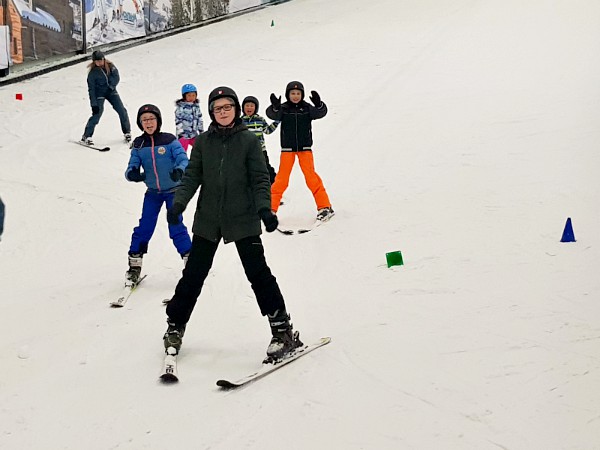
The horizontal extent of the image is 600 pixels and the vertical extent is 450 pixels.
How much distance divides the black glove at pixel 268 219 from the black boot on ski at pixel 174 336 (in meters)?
0.95

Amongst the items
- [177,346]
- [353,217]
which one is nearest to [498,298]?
[177,346]

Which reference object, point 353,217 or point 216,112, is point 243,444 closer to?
point 216,112

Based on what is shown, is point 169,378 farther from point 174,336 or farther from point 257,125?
point 257,125

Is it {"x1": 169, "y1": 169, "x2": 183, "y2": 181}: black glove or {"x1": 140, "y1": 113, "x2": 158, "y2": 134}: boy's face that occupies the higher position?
{"x1": 140, "y1": 113, "x2": 158, "y2": 134}: boy's face

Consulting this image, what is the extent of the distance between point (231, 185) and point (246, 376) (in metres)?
1.17

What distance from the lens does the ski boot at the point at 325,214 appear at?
8.07 m

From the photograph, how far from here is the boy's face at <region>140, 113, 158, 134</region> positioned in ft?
20.1

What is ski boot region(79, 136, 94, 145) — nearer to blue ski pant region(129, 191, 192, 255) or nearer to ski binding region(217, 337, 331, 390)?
blue ski pant region(129, 191, 192, 255)

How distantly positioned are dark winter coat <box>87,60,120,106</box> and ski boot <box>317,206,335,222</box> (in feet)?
16.9

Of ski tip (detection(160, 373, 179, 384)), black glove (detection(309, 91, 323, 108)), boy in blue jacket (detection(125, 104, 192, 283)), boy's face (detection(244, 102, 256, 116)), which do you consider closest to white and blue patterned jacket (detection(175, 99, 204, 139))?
boy's face (detection(244, 102, 256, 116))

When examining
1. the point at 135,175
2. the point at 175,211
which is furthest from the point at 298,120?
the point at 175,211

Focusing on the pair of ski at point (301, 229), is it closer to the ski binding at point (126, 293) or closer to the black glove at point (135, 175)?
the ski binding at point (126, 293)

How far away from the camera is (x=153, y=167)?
6.16 metres

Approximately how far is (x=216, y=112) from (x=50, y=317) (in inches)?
88.5
